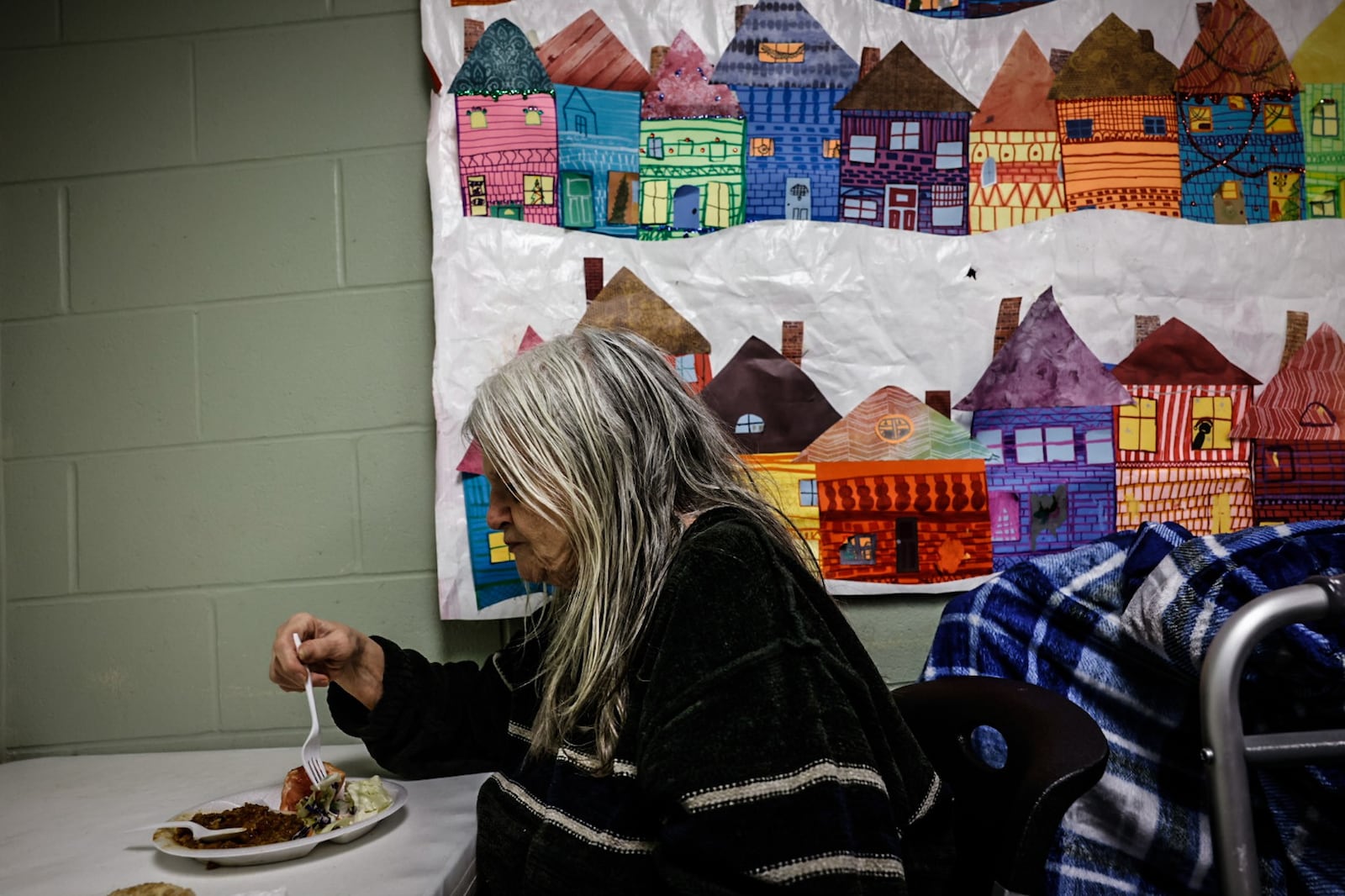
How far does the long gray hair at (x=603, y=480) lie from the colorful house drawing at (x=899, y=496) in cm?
58

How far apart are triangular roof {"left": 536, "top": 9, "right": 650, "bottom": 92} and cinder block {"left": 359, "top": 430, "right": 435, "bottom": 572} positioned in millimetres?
671

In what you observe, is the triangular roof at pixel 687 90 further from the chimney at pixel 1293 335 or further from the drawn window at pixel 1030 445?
the chimney at pixel 1293 335

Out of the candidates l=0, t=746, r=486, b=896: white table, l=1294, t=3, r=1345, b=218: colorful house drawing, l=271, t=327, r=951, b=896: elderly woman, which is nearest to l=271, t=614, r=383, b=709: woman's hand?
l=271, t=327, r=951, b=896: elderly woman

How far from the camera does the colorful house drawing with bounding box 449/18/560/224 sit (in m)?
1.56

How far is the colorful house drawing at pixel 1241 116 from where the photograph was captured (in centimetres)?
158

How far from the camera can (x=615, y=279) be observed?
1.57 m

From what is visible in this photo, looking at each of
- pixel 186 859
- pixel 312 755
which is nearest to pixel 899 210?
pixel 312 755

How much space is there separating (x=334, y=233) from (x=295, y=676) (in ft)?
2.75

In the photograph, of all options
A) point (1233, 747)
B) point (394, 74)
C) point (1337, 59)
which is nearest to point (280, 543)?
point (394, 74)

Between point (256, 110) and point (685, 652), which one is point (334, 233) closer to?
point (256, 110)

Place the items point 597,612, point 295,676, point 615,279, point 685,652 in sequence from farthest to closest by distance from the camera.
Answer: point 615,279, point 295,676, point 597,612, point 685,652

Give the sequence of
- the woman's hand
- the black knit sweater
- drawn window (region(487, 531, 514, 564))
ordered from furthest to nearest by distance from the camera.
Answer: drawn window (region(487, 531, 514, 564)) → the woman's hand → the black knit sweater

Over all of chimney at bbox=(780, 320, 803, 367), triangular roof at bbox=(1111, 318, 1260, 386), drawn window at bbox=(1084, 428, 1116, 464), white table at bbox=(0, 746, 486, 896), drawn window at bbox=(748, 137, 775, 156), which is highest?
drawn window at bbox=(748, 137, 775, 156)

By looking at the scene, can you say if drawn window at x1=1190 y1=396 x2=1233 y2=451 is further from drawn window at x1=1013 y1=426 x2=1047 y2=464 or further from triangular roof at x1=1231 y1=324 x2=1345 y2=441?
drawn window at x1=1013 y1=426 x2=1047 y2=464
